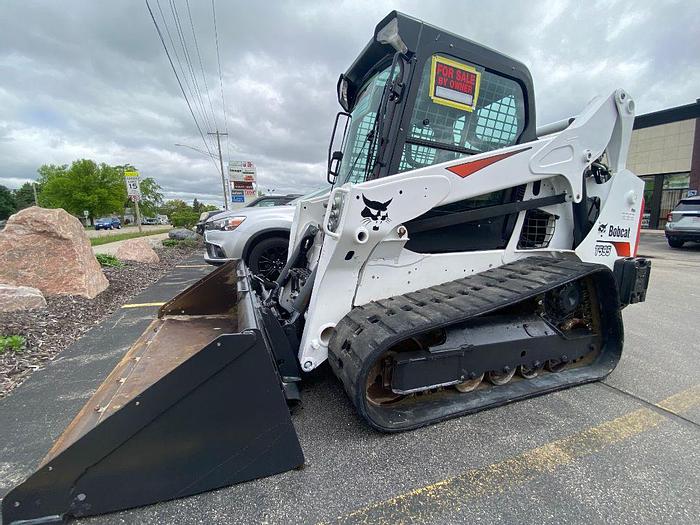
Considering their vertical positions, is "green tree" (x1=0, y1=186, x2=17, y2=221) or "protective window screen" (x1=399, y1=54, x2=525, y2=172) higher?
"protective window screen" (x1=399, y1=54, x2=525, y2=172)

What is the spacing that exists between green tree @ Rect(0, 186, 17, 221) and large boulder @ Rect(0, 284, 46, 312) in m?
87.1

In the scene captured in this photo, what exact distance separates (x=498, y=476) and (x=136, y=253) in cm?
979

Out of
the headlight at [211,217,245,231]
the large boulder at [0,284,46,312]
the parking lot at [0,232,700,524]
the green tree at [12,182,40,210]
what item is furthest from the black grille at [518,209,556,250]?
the green tree at [12,182,40,210]

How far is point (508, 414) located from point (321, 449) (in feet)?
4.17

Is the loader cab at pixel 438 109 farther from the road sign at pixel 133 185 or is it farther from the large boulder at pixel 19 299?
the road sign at pixel 133 185

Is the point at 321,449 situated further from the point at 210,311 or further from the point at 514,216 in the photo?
the point at 514,216

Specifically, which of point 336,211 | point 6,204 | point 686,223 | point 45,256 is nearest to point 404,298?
point 336,211

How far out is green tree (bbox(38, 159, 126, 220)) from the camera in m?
51.5

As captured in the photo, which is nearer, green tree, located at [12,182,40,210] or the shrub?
the shrub

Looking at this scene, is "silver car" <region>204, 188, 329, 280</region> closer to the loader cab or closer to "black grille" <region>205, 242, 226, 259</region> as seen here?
"black grille" <region>205, 242, 226, 259</region>

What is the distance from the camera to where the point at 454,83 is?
260cm

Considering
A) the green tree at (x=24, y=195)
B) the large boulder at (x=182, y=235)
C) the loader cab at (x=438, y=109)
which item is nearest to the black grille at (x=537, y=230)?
the loader cab at (x=438, y=109)

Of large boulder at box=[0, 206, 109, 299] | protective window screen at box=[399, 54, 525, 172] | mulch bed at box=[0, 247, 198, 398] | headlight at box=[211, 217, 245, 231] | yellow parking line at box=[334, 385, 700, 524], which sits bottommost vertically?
mulch bed at box=[0, 247, 198, 398]

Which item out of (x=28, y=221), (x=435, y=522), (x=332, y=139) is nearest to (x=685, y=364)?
(x=435, y=522)
